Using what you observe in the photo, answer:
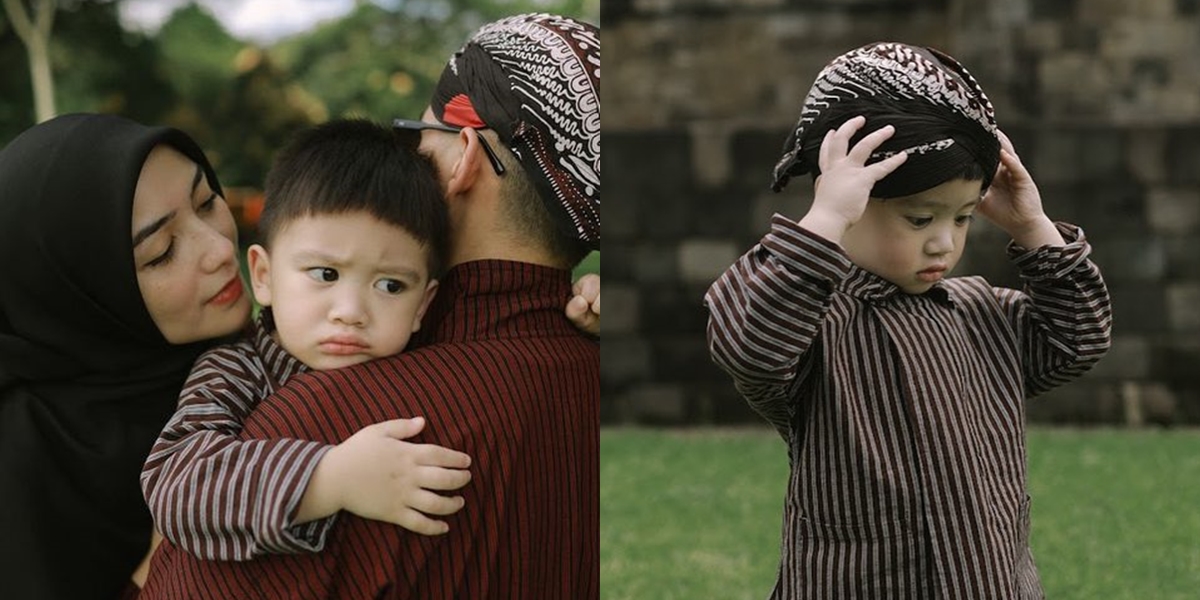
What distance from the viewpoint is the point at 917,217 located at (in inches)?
85.1

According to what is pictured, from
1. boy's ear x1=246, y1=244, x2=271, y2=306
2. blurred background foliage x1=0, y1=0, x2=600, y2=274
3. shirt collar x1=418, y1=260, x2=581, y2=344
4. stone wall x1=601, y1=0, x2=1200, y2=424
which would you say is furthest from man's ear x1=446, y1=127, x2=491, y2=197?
blurred background foliage x1=0, y1=0, x2=600, y2=274

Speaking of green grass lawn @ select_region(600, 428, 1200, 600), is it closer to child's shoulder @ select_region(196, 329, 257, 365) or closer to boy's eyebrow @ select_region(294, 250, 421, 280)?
child's shoulder @ select_region(196, 329, 257, 365)

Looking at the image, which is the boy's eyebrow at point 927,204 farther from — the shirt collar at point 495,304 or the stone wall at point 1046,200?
the stone wall at point 1046,200

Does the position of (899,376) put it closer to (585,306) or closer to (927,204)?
(927,204)

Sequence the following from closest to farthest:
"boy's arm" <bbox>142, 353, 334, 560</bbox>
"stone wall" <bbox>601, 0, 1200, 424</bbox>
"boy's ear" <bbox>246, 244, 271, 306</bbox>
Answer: "boy's arm" <bbox>142, 353, 334, 560</bbox>, "boy's ear" <bbox>246, 244, 271, 306</bbox>, "stone wall" <bbox>601, 0, 1200, 424</bbox>

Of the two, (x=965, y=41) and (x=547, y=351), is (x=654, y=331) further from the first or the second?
(x=547, y=351)

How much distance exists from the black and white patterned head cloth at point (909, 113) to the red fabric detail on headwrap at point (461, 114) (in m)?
0.48

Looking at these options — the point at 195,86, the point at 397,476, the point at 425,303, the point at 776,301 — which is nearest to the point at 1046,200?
the point at 776,301

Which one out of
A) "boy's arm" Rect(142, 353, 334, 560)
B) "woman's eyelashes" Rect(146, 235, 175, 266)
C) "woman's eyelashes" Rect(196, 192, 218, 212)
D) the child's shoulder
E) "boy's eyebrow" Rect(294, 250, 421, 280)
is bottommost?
"boy's arm" Rect(142, 353, 334, 560)

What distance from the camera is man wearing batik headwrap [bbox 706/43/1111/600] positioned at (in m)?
2.11

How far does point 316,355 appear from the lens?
6.54ft

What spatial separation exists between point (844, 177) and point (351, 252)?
654 mm

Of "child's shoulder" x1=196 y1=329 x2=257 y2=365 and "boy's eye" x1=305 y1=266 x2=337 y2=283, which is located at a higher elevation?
"boy's eye" x1=305 y1=266 x2=337 y2=283

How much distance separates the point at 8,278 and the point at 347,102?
2132 cm
